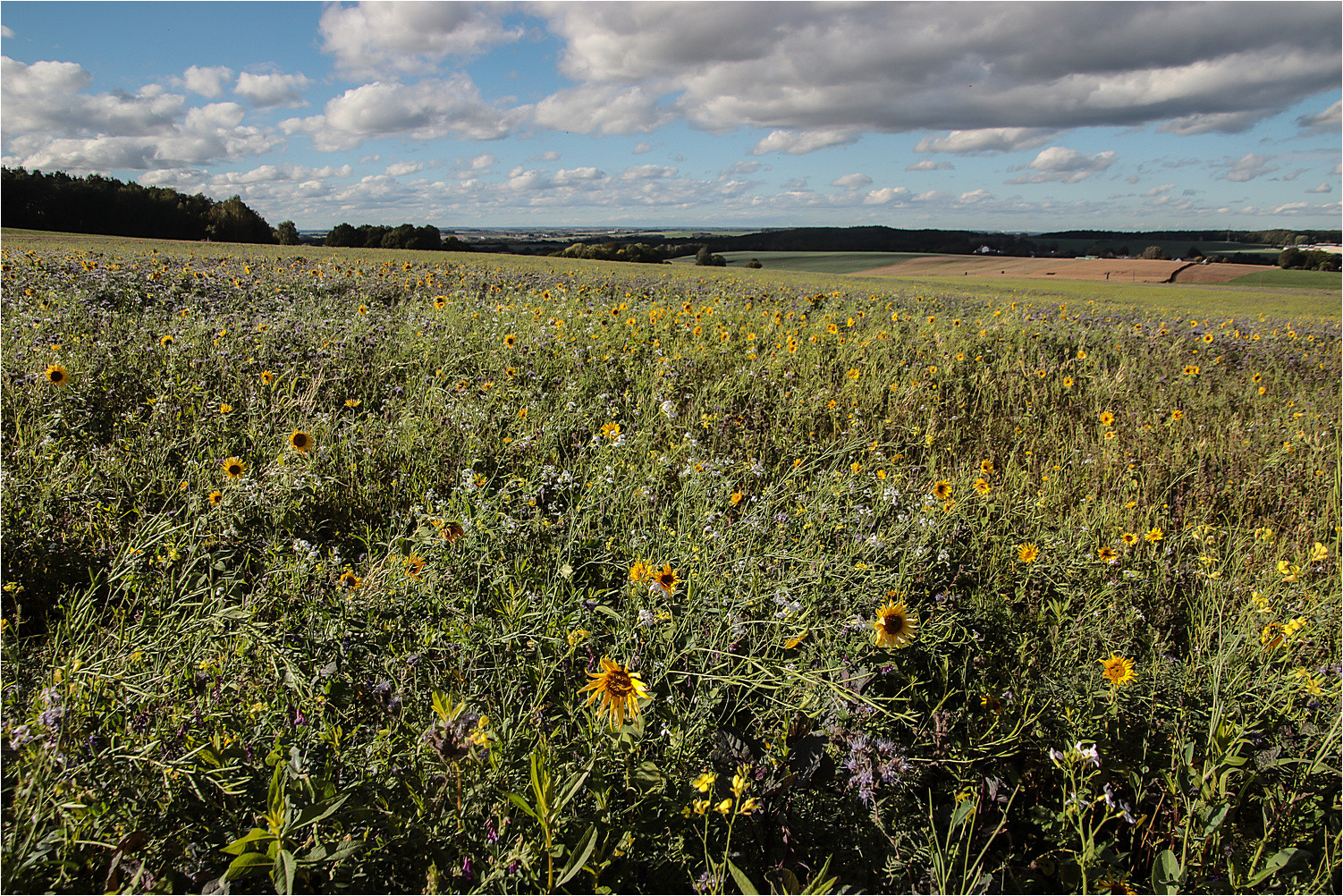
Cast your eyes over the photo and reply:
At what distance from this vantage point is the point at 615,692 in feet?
4.76

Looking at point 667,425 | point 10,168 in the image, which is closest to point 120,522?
point 667,425

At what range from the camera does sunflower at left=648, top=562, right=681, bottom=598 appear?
190 cm

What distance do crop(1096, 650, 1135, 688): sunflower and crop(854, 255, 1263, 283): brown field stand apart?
109 feet

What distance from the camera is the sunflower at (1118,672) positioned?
72.6 inches

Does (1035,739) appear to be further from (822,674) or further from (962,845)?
(822,674)

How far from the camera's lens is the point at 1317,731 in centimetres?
181

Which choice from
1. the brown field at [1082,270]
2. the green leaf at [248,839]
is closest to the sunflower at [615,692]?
the green leaf at [248,839]

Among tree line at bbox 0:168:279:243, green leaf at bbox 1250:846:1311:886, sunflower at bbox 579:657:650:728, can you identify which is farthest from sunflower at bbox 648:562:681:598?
tree line at bbox 0:168:279:243

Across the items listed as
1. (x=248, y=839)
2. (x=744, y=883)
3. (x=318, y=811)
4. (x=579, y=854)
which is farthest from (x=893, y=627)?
(x=248, y=839)

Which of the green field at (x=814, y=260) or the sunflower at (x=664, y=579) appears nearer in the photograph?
the sunflower at (x=664, y=579)

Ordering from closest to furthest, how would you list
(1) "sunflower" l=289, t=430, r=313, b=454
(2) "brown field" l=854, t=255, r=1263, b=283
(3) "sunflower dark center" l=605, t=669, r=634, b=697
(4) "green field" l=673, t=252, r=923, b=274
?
(3) "sunflower dark center" l=605, t=669, r=634, b=697, (1) "sunflower" l=289, t=430, r=313, b=454, (2) "brown field" l=854, t=255, r=1263, b=283, (4) "green field" l=673, t=252, r=923, b=274

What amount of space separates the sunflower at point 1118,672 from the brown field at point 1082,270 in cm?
3329

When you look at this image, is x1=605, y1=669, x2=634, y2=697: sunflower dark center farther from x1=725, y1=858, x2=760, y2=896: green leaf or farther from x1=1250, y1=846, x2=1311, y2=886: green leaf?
x1=1250, y1=846, x2=1311, y2=886: green leaf

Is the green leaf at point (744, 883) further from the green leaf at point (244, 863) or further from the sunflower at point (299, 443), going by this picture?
the sunflower at point (299, 443)
